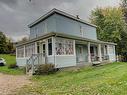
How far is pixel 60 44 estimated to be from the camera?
75.4ft

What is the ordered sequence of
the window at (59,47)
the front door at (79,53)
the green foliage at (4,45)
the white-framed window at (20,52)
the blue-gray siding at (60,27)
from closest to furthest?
the window at (59,47) → the blue-gray siding at (60,27) → the white-framed window at (20,52) → the front door at (79,53) → the green foliage at (4,45)

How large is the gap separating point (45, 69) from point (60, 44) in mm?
3373

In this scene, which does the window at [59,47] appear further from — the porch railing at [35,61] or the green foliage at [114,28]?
the green foliage at [114,28]

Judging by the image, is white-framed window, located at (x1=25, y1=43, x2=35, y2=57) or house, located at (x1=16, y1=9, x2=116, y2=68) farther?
white-framed window, located at (x1=25, y1=43, x2=35, y2=57)

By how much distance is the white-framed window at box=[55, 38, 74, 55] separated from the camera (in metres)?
22.6

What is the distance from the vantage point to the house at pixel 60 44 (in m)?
22.7

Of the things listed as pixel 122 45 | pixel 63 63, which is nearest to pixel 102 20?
pixel 122 45

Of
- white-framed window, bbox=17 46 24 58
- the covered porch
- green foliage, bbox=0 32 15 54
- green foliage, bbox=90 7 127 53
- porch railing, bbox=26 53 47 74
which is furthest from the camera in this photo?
green foliage, bbox=0 32 15 54

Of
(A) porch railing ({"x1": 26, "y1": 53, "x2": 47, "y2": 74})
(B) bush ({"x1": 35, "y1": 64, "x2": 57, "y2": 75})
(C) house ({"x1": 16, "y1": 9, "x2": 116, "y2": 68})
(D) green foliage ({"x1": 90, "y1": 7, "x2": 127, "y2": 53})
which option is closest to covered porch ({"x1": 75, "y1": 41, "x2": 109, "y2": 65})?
(C) house ({"x1": 16, "y1": 9, "x2": 116, "y2": 68})

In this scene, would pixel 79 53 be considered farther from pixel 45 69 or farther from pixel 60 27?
pixel 45 69

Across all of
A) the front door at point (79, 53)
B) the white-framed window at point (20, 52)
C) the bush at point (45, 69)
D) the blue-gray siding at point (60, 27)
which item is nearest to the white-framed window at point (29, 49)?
the white-framed window at point (20, 52)

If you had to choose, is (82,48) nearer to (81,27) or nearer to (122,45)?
(81,27)

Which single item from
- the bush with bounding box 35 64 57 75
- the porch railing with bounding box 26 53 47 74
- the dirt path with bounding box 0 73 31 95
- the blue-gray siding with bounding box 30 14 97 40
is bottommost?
the dirt path with bounding box 0 73 31 95

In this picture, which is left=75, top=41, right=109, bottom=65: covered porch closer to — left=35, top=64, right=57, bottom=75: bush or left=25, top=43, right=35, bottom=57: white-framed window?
left=25, top=43, right=35, bottom=57: white-framed window
